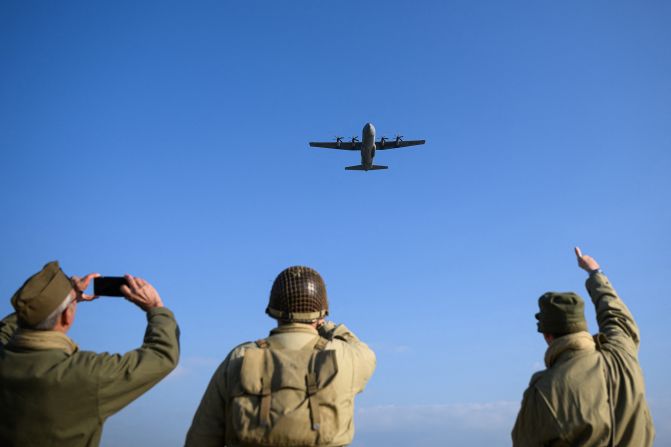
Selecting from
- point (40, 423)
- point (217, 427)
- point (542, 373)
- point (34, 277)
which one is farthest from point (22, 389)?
point (542, 373)

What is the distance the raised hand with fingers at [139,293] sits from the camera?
5.11m

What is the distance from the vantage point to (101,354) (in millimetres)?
4742

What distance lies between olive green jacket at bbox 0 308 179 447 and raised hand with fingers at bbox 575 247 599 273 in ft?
16.6

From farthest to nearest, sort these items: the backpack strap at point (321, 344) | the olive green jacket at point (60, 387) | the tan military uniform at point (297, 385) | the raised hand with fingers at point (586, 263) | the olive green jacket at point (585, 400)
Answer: the raised hand with fingers at point (586, 263) → the olive green jacket at point (585, 400) → the backpack strap at point (321, 344) → the tan military uniform at point (297, 385) → the olive green jacket at point (60, 387)

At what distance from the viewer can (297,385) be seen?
186 inches

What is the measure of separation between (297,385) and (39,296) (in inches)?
90.4

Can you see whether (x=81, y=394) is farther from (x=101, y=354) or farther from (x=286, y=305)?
(x=286, y=305)

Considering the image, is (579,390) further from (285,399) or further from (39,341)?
(39,341)

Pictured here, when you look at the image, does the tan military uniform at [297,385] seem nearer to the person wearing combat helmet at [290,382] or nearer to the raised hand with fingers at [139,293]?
the person wearing combat helmet at [290,382]

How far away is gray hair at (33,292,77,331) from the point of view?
187 inches

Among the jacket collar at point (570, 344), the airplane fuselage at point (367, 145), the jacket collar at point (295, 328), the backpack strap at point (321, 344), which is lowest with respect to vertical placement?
the jacket collar at point (570, 344)

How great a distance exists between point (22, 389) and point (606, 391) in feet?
17.1

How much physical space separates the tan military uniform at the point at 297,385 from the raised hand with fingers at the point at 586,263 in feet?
10.5

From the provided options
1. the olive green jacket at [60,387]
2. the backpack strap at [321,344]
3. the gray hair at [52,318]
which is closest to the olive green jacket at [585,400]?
the backpack strap at [321,344]
